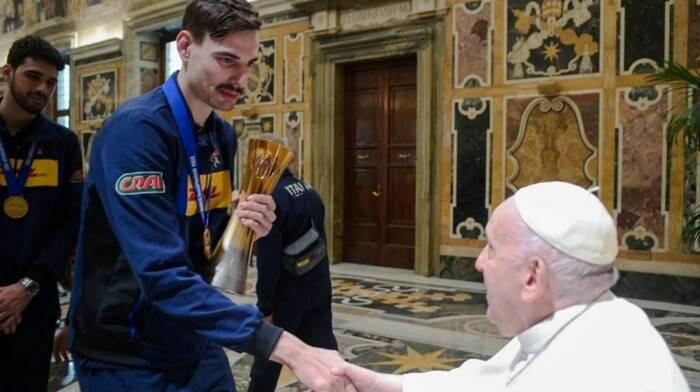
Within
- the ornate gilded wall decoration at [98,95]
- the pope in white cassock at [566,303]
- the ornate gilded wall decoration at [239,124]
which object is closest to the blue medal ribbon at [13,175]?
the pope in white cassock at [566,303]

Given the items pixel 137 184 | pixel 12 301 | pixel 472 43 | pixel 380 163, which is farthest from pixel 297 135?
pixel 137 184

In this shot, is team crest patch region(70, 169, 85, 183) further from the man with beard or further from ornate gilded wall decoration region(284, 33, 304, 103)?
ornate gilded wall decoration region(284, 33, 304, 103)

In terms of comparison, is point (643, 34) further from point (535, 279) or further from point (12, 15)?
point (12, 15)

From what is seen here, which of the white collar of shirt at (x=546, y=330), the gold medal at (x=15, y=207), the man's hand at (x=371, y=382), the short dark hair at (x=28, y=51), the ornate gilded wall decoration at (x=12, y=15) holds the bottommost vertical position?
the man's hand at (x=371, y=382)

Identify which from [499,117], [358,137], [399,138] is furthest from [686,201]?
[358,137]

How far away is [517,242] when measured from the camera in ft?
4.83

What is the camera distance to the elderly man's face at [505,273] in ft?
4.86

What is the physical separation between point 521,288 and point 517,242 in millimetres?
102

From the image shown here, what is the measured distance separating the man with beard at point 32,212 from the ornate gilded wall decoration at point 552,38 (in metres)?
5.74

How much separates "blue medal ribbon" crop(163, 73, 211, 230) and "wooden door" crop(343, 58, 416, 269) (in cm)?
714

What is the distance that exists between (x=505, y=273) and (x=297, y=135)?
8.47 m

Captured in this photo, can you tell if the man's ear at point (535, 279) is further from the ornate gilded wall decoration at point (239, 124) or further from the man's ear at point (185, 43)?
the ornate gilded wall decoration at point (239, 124)

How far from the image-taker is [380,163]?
9.21m

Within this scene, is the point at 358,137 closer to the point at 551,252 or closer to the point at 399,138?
the point at 399,138
